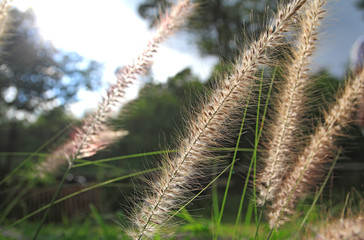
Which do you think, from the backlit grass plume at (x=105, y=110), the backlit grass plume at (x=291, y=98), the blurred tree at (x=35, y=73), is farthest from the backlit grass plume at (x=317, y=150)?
the blurred tree at (x=35, y=73)

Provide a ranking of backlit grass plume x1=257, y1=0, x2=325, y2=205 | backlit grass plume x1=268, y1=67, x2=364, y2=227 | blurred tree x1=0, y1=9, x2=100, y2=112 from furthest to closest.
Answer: blurred tree x1=0, y1=9, x2=100, y2=112
backlit grass plume x1=268, y1=67, x2=364, y2=227
backlit grass plume x1=257, y1=0, x2=325, y2=205

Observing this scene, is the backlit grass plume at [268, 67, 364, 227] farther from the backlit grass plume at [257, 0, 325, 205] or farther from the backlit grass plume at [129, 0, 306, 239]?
the backlit grass plume at [129, 0, 306, 239]

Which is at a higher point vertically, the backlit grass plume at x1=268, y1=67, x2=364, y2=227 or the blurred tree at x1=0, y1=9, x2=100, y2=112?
the blurred tree at x1=0, y1=9, x2=100, y2=112

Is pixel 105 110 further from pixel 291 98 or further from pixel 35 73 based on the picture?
pixel 35 73

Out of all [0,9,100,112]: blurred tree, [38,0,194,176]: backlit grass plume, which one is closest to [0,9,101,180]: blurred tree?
[0,9,100,112]: blurred tree

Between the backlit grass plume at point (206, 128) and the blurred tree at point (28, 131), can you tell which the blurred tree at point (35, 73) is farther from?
the backlit grass plume at point (206, 128)

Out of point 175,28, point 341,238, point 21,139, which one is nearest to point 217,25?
point 21,139

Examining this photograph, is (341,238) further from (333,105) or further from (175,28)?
(175,28)
